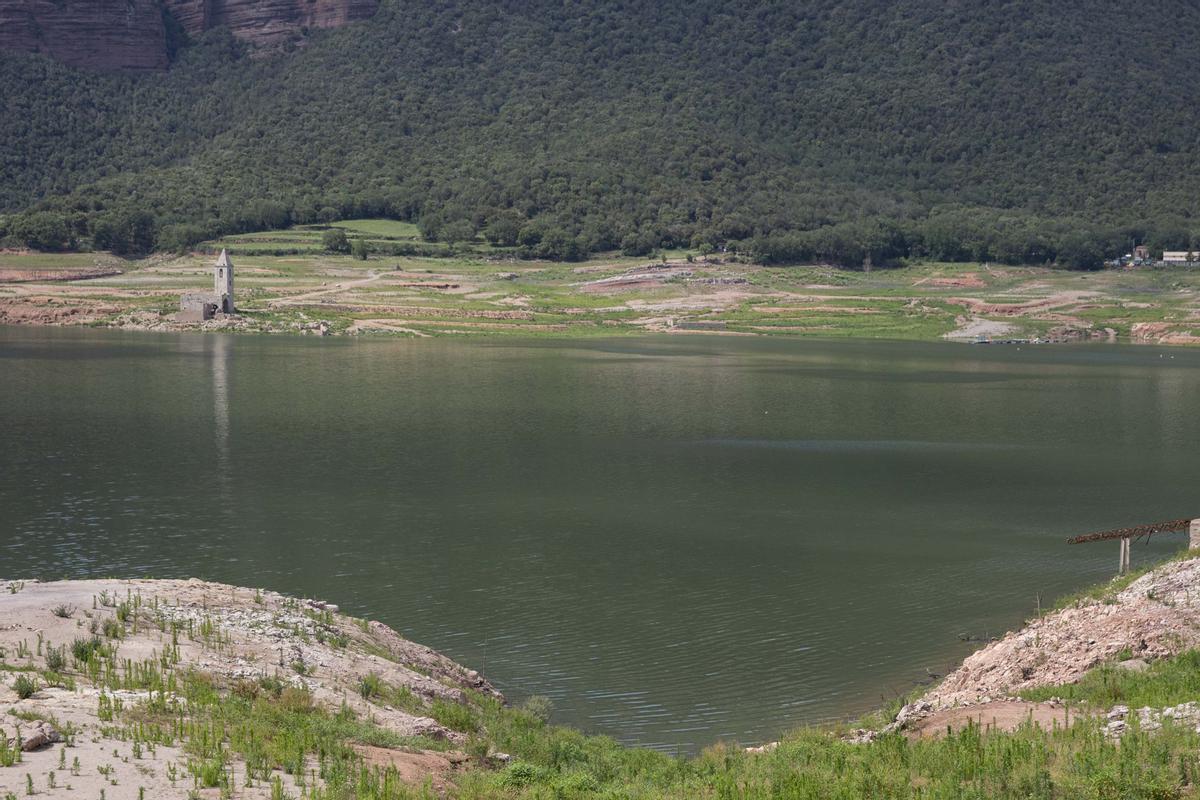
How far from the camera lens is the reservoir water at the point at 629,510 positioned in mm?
22750

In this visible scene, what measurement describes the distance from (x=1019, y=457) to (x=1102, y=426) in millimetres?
11267

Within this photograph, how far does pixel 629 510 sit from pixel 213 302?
82.0 metres

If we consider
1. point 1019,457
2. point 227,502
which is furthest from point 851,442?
point 227,502

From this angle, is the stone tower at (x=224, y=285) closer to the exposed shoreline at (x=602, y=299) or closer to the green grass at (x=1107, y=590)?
Answer: the exposed shoreline at (x=602, y=299)

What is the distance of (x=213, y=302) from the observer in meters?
109

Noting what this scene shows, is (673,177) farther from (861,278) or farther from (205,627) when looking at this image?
(205,627)

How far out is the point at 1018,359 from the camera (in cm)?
9188

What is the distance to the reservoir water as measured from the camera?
2275 cm

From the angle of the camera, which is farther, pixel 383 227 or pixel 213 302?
pixel 383 227

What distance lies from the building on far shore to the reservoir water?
127 ft

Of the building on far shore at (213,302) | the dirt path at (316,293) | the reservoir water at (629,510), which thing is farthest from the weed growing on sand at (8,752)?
the dirt path at (316,293)

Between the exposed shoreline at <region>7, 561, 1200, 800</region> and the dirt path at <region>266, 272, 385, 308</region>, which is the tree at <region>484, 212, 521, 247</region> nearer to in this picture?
the dirt path at <region>266, 272, 385, 308</region>

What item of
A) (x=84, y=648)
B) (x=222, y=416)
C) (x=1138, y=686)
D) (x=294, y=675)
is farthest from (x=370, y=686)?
(x=222, y=416)

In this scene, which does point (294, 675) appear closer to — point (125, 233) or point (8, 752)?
point (8, 752)
